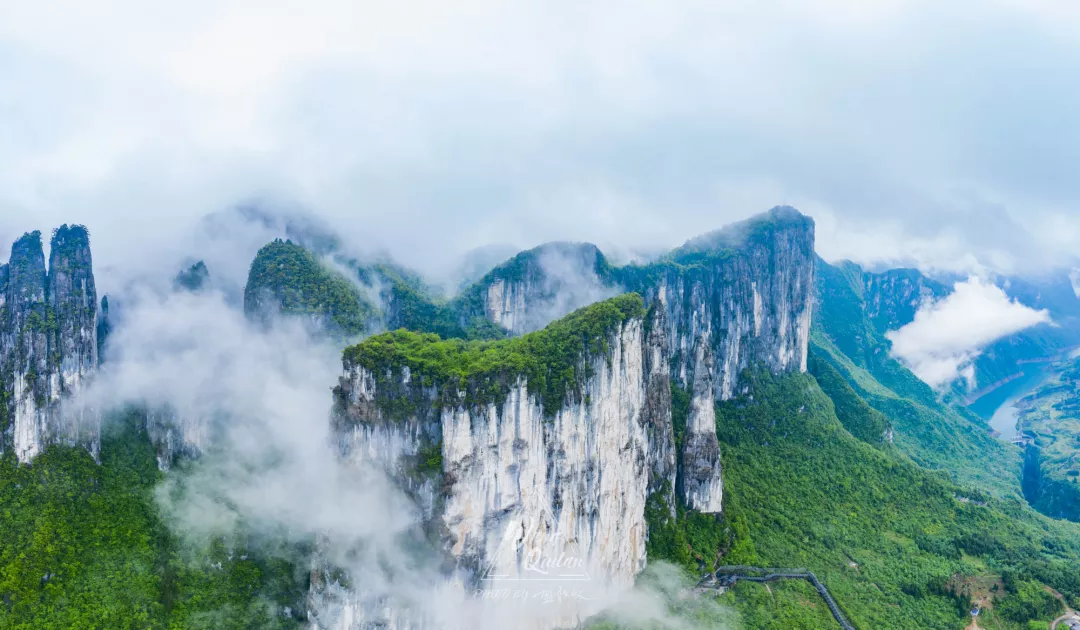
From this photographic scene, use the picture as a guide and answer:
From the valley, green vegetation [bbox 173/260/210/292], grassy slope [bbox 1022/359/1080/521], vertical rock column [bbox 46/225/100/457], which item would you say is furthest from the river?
vertical rock column [bbox 46/225/100/457]

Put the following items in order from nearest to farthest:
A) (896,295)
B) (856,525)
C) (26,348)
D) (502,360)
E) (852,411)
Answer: (502,360) < (26,348) < (856,525) < (852,411) < (896,295)

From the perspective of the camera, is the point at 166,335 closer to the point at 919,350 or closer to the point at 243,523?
the point at 243,523

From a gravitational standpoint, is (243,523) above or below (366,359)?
below

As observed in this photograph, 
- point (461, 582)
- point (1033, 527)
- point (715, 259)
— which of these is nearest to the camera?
point (461, 582)

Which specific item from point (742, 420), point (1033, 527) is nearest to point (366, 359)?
point (742, 420)

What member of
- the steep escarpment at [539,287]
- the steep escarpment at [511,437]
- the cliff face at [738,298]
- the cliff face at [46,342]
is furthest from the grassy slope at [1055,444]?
the cliff face at [46,342]

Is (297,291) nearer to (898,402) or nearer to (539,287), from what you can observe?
(539,287)

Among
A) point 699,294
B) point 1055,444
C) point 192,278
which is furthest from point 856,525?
point 1055,444
